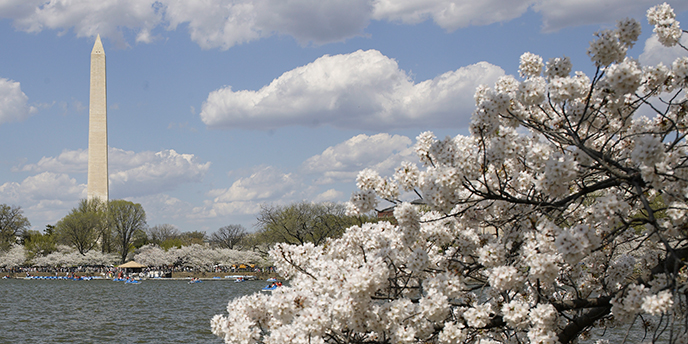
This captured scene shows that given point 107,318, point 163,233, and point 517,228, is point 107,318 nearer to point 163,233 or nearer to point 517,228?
point 517,228

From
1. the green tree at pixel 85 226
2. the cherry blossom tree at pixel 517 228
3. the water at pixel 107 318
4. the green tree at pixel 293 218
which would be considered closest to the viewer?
the cherry blossom tree at pixel 517 228

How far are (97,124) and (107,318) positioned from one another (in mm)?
38983

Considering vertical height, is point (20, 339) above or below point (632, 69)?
below

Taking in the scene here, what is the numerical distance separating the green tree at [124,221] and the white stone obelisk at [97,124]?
645 cm

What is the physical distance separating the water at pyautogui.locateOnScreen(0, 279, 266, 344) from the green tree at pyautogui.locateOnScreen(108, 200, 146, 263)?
30.5 meters

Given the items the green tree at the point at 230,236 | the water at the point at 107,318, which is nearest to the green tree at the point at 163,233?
the green tree at the point at 230,236

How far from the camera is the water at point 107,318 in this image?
23438mm

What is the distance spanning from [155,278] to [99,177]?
1455 cm

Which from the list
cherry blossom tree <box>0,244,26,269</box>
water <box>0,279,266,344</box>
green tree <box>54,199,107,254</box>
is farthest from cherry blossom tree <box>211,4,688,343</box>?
cherry blossom tree <box>0,244,26,269</box>

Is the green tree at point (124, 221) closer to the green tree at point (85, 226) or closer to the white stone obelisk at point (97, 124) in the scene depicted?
the green tree at point (85, 226)

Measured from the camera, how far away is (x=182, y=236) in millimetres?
126438

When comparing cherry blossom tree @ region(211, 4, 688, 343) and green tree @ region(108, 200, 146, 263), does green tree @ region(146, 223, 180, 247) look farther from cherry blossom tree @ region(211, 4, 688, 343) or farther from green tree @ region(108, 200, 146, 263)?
cherry blossom tree @ region(211, 4, 688, 343)

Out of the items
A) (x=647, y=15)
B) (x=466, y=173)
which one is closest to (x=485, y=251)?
(x=466, y=173)

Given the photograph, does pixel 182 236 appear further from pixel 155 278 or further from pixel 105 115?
pixel 105 115
